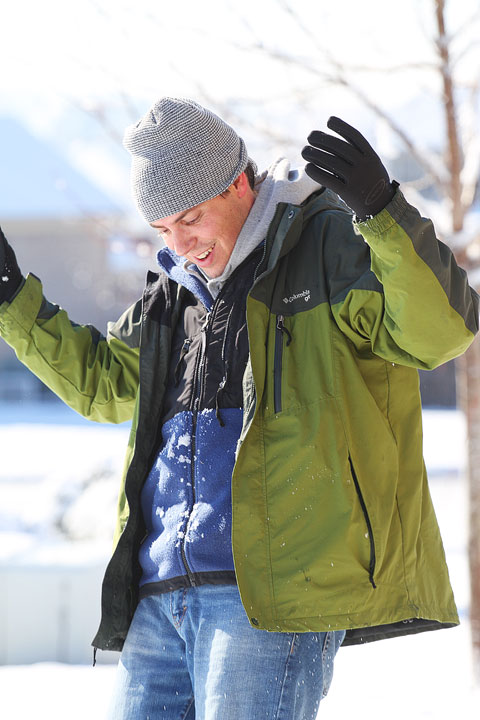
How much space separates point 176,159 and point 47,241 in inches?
845

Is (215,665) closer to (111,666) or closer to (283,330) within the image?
(283,330)

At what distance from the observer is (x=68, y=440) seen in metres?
15.2

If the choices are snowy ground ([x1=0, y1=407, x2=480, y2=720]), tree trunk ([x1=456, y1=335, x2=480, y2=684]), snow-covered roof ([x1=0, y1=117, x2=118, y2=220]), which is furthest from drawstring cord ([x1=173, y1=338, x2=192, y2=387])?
snow-covered roof ([x1=0, y1=117, x2=118, y2=220])

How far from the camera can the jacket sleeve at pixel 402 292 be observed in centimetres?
153

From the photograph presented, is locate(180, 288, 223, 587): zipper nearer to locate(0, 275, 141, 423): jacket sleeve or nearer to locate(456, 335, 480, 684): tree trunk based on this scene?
locate(0, 275, 141, 423): jacket sleeve

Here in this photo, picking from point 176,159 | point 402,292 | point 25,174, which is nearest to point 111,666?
point 176,159

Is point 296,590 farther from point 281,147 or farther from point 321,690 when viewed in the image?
point 281,147

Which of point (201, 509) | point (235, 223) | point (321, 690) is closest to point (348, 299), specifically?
point (235, 223)

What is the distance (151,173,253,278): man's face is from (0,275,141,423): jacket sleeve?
300 millimetres

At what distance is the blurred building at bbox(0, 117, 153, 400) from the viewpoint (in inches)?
747

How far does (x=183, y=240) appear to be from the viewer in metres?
1.92

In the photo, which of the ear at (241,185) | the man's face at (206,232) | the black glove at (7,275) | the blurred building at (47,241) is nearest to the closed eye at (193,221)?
the man's face at (206,232)

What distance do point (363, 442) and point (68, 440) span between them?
1400cm

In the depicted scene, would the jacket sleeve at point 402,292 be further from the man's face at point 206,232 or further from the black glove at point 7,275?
the black glove at point 7,275
